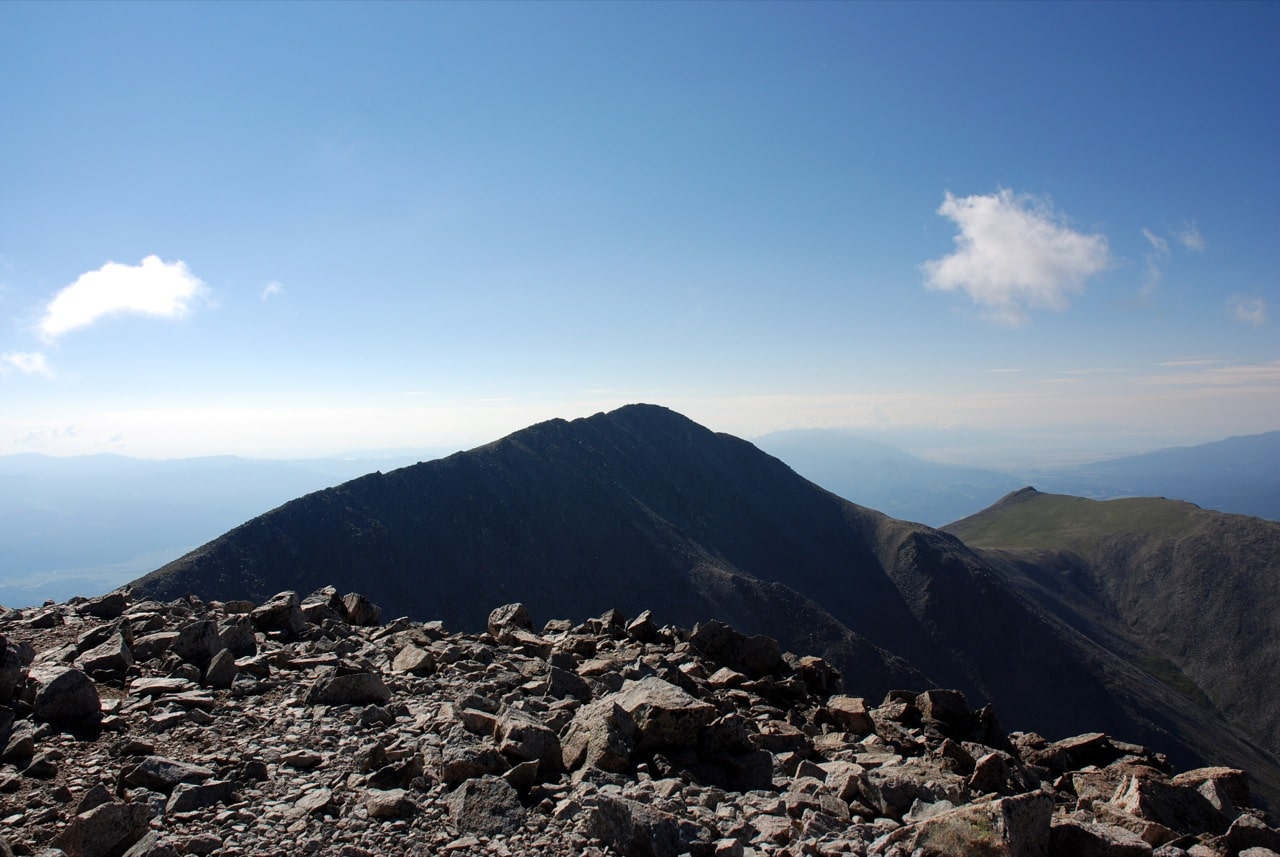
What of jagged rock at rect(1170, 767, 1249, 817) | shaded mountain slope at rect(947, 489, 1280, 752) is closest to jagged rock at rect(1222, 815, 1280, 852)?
jagged rock at rect(1170, 767, 1249, 817)

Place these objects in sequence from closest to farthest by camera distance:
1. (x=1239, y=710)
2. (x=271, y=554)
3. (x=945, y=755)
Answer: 1. (x=945, y=755)
2. (x=271, y=554)
3. (x=1239, y=710)

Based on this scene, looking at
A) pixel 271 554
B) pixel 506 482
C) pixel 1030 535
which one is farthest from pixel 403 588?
pixel 1030 535

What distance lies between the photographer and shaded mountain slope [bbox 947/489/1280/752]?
126 meters

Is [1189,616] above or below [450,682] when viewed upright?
below

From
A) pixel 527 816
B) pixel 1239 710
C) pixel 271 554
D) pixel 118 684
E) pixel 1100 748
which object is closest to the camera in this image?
pixel 527 816

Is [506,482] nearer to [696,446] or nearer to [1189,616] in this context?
[696,446]

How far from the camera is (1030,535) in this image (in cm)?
19725

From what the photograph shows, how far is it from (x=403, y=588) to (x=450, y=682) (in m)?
76.7

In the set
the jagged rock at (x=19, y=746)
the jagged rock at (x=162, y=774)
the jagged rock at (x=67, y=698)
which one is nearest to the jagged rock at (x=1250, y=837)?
the jagged rock at (x=162, y=774)

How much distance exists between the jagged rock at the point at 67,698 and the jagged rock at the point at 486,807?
5.41 metres

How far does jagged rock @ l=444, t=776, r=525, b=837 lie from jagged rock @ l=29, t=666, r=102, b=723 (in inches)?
213

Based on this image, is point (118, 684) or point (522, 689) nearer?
point (118, 684)

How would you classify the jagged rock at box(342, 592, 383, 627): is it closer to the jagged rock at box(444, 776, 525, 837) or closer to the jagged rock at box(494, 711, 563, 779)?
the jagged rock at box(494, 711, 563, 779)

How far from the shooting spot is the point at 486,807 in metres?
7.48
